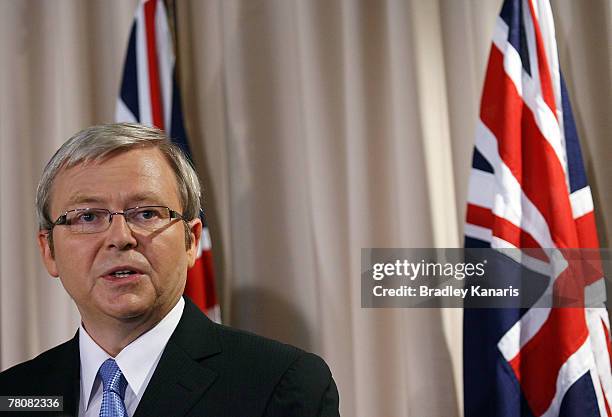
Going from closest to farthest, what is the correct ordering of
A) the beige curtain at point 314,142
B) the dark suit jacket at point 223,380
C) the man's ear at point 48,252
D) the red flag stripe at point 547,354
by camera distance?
the dark suit jacket at point 223,380 < the man's ear at point 48,252 < the red flag stripe at point 547,354 < the beige curtain at point 314,142

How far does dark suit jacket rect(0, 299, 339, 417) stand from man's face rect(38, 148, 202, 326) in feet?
0.29

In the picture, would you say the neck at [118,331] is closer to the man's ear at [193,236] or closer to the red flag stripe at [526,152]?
the man's ear at [193,236]

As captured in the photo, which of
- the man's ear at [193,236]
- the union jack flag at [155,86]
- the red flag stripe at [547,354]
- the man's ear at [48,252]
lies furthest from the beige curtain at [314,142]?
the man's ear at [48,252]

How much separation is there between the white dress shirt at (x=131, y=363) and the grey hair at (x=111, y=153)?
0.70ft

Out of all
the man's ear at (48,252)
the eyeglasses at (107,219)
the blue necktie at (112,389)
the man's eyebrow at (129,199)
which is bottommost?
the blue necktie at (112,389)

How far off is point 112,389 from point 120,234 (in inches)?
10.3

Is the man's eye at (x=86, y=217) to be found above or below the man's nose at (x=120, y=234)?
above

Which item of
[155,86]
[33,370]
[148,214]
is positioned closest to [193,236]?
[148,214]

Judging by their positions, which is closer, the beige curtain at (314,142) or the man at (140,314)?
the man at (140,314)

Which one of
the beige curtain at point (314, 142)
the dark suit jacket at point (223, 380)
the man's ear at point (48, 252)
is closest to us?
the dark suit jacket at point (223, 380)

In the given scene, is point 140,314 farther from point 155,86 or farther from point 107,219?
point 155,86

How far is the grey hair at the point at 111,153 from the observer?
4.72 ft

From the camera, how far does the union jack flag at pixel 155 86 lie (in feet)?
8.66

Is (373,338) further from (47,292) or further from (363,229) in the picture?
(47,292)
